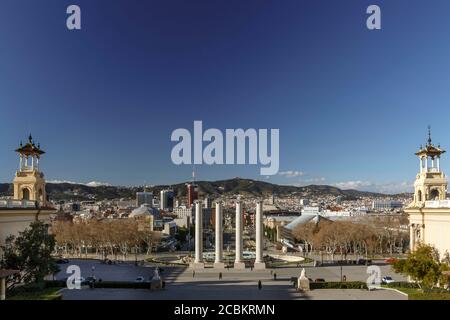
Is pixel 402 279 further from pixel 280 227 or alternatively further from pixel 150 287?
pixel 280 227

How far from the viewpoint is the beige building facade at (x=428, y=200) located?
35.1 m

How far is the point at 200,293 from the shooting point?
3150 cm

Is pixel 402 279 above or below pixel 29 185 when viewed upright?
below

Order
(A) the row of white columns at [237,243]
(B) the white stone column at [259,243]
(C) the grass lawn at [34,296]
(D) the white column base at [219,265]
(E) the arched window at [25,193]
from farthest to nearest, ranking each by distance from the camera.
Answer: (A) the row of white columns at [237,243], (B) the white stone column at [259,243], (D) the white column base at [219,265], (E) the arched window at [25,193], (C) the grass lawn at [34,296]

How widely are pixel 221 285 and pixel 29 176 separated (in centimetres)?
1610

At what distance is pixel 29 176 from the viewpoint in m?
36.4

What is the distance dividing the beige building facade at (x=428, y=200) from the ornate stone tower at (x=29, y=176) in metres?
27.6

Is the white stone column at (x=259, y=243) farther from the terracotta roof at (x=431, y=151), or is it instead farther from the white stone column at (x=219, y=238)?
the terracotta roof at (x=431, y=151)

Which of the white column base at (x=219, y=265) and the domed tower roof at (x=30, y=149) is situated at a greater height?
the domed tower roof at (x=30, y=149)

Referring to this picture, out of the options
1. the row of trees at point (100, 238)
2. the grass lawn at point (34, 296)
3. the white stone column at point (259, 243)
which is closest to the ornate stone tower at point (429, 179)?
the white stone column at point (259, 243)

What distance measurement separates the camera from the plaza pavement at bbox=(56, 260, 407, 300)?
2981cm

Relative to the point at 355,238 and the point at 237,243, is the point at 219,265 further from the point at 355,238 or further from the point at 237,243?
the point at 355,238
